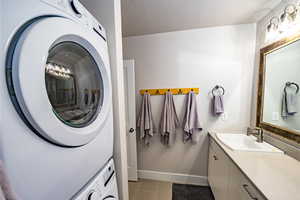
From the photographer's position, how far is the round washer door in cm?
33

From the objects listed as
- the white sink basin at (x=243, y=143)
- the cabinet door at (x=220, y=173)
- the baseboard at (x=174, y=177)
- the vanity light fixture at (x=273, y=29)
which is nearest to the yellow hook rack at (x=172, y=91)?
the white sink basin at (x=243, y=143)

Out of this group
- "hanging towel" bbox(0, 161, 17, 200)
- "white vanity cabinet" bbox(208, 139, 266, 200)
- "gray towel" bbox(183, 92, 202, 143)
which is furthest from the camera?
"gray towel" bbox(183, 92, 202, 143)

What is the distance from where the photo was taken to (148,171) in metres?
1.95

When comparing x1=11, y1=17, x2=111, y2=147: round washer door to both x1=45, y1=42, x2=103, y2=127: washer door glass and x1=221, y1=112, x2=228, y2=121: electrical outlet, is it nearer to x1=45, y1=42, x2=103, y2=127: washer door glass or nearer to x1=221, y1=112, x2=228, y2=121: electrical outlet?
x1=45, y1=42, x2=103, y2=127: washer door glass

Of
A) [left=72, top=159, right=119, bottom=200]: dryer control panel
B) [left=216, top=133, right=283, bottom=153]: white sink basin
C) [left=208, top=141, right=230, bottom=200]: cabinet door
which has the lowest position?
[left=208, top=141, right=230, bottom=200]: cabinet door

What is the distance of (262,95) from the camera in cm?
141

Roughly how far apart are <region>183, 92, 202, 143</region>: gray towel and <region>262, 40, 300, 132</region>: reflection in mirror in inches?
30.1

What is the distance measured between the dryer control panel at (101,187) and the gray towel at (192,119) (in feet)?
4.09

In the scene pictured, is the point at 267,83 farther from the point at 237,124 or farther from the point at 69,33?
the point at 69,33

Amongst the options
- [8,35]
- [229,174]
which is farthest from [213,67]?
[8,35]


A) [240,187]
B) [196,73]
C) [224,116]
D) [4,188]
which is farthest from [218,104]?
[4,188]

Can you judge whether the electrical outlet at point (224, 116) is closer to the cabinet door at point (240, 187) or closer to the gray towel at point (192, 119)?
the gray towel at point (192, 119)

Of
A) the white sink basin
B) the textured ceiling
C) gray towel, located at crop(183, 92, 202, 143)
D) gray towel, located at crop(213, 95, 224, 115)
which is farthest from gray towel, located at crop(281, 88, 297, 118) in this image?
the textured ceiling

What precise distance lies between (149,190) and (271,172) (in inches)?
59.8
